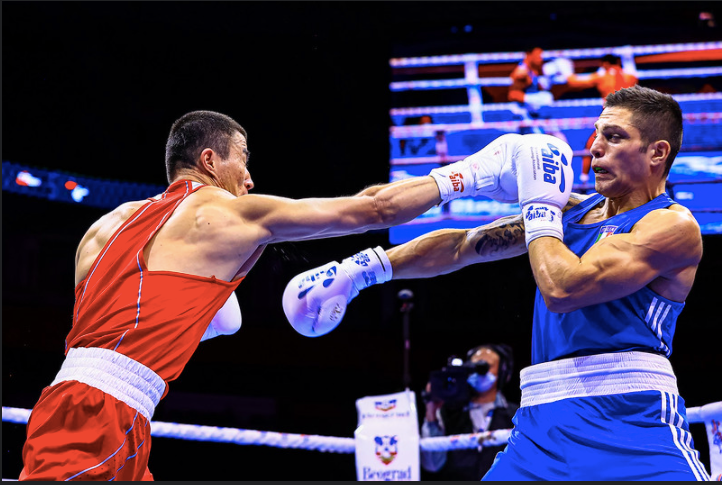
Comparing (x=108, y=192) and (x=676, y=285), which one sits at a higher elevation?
(x=108, y=192)

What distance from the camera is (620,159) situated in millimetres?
2279

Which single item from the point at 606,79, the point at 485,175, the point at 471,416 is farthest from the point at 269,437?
the point at 606,79

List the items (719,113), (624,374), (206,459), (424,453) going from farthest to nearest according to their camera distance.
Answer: (206,459) → (719,113) → (424,453) → (624,374)

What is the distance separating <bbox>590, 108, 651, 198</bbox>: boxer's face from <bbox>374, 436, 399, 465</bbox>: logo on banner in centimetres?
206

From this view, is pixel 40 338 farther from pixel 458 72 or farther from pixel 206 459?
pixel 458 72

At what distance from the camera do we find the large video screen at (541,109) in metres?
5.52

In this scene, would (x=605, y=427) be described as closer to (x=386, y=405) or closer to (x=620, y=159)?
Result: (x=620, y=159)

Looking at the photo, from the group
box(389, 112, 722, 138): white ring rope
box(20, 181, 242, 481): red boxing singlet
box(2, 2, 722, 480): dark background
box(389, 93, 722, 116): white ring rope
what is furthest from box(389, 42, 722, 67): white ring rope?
box(20, 181, 242, 481): red boxing singlet

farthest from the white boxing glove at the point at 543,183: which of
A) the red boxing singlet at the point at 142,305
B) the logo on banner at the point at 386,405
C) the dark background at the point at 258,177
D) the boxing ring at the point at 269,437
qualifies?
the dark background at the point at 258,177

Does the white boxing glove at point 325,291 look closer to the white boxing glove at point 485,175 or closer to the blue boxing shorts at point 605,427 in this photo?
the white boxing glove at point 485,175

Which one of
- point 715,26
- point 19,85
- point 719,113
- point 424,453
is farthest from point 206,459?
point 715,26

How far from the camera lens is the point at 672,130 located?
232 cm

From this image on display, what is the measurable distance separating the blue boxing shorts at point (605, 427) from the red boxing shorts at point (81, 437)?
3.49 ft

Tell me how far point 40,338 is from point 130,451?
5.18 metres
